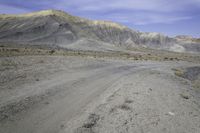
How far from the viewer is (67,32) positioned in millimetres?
118500

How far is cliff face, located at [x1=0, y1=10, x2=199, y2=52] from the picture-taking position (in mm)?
107875

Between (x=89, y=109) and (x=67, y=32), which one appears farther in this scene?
(x=67, y=32)

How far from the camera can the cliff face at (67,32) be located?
107875mm

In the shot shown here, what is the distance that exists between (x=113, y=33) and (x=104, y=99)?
142 metres

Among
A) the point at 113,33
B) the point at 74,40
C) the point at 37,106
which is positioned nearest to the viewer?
the point at 37,106

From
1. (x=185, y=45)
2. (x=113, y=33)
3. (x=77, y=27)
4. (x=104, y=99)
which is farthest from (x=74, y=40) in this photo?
(x=104, y=99)

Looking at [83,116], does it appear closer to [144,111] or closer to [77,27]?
[144,111]

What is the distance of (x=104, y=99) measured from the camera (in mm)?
10555

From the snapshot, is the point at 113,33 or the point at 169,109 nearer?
the point at 169,109

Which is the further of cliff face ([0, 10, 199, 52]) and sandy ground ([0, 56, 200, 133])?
cliff face ([0, 10, 199, 52])

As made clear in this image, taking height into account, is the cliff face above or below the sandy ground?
above

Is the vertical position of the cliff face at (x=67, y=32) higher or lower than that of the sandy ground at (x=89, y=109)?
higher

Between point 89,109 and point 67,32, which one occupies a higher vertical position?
point 67,32

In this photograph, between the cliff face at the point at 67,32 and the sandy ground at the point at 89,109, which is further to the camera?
the cliff face at the point at 67,32
